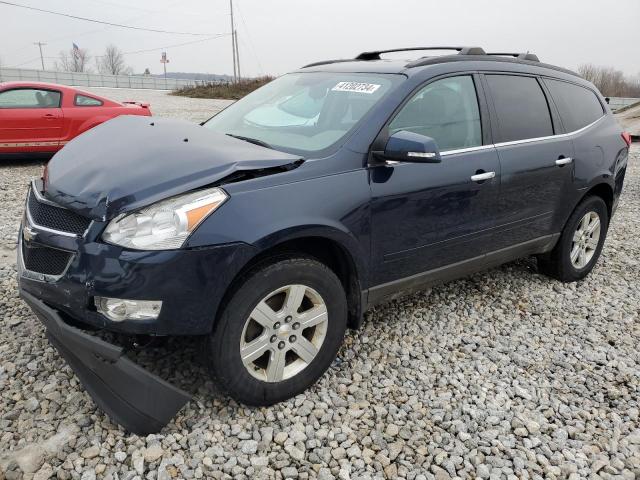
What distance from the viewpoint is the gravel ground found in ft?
7.50

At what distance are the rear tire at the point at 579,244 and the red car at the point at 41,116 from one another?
7.88m

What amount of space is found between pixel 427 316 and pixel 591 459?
56.4 inches

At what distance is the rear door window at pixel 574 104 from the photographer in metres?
4.04

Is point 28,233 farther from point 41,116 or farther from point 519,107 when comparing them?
point 41,116

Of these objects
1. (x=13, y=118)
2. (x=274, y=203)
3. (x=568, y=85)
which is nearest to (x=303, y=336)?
(x=274, y=203)

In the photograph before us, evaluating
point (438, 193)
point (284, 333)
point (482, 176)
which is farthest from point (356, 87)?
point (284, 333)

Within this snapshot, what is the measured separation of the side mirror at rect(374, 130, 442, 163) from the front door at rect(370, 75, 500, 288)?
136mm

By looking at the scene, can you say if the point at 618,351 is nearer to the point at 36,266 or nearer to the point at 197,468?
the point at 197,468

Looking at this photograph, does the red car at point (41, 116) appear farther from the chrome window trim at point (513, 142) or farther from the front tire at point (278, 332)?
the front tire at point (278, 332)

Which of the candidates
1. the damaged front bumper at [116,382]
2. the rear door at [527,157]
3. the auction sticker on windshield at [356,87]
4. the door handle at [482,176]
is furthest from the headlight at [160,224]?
the rear door at [527,157]

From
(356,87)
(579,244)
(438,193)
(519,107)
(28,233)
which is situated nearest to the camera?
(28,233)

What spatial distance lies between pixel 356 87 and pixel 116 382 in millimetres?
2084

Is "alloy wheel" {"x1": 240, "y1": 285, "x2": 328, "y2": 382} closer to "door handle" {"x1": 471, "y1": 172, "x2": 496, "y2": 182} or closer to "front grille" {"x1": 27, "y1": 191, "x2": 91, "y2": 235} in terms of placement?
"front grille" {"x1": 27, "y1": 191, "x2": 91, "y2": 235}

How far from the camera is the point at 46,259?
2338 mm
